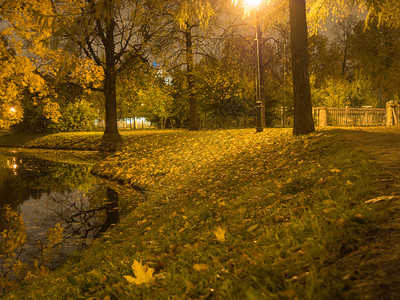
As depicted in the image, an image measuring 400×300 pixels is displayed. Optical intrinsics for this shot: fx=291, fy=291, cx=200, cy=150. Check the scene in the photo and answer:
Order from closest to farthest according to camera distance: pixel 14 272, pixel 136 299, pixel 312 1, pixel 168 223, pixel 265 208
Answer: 1. pixel 136 299
2. pixel 265 208
3. pixel 14 272
4. pixel 168 223
5. pixel 312 1

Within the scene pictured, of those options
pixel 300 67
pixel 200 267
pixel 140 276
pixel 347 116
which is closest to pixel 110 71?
pixel 300 67

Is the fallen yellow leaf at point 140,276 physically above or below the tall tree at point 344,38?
below

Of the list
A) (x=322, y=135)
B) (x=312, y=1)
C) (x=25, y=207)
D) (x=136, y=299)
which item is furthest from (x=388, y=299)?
(x=312, y=1)

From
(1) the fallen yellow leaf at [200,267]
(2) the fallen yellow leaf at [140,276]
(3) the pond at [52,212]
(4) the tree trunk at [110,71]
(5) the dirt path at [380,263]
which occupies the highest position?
(4) the tree trunk at [110,71]

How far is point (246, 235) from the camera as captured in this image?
152 inches

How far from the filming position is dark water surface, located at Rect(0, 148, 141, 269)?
626 cm

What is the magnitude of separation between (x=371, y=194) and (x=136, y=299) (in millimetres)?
3148

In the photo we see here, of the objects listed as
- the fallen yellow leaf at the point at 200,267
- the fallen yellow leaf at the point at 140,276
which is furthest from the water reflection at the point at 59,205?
the fallen yellow leaf at the point at 200,267

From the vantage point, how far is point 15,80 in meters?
12.1

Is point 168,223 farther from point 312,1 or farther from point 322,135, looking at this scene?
point 312,1

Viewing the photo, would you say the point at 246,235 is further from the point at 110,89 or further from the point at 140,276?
the point at 110,89

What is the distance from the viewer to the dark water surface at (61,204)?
626cm

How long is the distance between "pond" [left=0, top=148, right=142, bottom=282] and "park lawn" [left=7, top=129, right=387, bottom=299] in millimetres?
812

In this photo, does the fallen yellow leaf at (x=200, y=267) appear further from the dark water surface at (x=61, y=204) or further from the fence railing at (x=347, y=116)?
the fence railing at (x=347, y=116)
